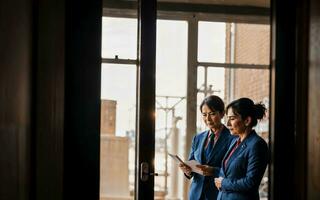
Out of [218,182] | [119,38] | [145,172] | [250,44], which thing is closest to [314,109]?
[218,182]

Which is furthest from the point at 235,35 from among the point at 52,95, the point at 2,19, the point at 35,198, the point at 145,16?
the point at 2,19

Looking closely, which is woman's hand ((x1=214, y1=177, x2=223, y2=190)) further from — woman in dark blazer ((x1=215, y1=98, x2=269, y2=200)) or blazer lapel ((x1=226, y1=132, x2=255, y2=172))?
blazer lapel ((x1=226, y1=132, x2=255, y2=172))

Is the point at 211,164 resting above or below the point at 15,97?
below

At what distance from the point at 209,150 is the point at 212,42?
1038mm

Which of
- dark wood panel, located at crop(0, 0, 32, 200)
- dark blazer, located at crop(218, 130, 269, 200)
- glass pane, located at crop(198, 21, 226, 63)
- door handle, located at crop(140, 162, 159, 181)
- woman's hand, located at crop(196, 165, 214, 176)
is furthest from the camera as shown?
glass pane, located at crop(198, 21, 226, 63)

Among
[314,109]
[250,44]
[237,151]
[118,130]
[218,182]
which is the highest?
[250,44]

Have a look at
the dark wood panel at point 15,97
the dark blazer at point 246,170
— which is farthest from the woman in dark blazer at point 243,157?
the dark wood panel at point 15,97

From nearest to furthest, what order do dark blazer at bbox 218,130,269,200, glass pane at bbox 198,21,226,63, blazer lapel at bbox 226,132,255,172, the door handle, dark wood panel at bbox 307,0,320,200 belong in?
the door handle → dark wood panel at bbox 307,0,320,200 → dark blazer at bbox 218,130,269,200 → blazer lapel at bbox 226,132,255,172 → glass pane at bbox 198,21,226,63

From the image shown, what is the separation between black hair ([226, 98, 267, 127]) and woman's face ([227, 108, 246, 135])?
2 centimetres

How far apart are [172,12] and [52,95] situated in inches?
54.2

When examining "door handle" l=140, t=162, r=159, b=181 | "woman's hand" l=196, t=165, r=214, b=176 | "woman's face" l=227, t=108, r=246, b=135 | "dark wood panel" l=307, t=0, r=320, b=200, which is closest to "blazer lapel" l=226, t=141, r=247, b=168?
"woman's face" l=227, t=108, r=246, b=135

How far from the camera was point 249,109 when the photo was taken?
2.78m

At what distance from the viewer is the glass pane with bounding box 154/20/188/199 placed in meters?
3.46

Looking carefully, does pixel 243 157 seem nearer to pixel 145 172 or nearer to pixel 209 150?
pixel 209 150
